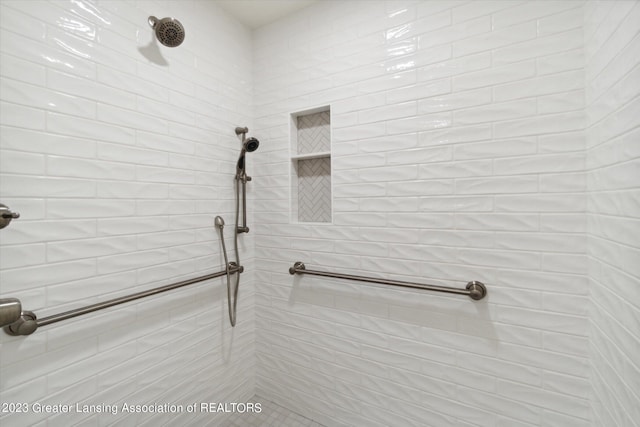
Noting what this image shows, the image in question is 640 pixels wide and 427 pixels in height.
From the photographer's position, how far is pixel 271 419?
4.86ft

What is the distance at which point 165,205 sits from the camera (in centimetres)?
122

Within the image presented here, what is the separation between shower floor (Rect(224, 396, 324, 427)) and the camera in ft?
4.74

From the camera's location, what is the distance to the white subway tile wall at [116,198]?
822mm

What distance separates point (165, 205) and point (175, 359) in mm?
761

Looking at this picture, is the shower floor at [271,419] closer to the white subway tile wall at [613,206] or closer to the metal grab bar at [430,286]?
the metal grab bar at [430,286]

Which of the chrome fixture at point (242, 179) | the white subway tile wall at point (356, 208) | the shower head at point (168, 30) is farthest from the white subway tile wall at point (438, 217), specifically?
the shower head at point (168, 30)

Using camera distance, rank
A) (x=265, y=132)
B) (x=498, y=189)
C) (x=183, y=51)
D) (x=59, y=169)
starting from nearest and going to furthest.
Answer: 1. (x=59, y=169)
2. (x=498, y=189)
3. (x=183, y=51)
4. (x=265, y=132)

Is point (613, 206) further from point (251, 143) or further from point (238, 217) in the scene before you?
point (238, 217)

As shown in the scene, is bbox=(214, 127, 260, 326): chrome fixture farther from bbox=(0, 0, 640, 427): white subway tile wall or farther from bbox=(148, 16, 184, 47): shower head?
bbox=(148, 16, 184, 47): shower head

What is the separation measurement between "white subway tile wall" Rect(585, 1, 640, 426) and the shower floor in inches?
51.5

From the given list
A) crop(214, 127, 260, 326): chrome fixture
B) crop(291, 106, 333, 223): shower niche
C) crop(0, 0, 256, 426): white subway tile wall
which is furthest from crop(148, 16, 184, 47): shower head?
crop(291, 106, 333, 223): shower niche

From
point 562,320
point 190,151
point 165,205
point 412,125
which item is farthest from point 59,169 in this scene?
point 562,320

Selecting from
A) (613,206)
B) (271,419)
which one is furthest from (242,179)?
(613,206)

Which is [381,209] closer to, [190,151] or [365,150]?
[365,150]
